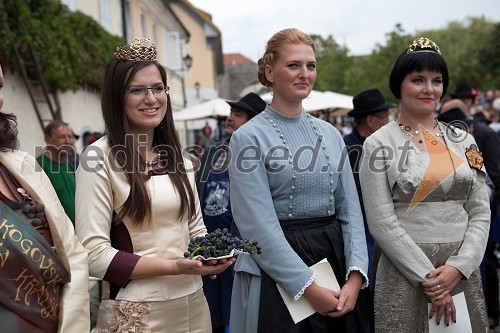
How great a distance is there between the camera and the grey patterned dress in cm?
285

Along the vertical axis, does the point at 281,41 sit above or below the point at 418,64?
above

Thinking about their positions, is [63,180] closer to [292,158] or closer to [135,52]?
[135,52]

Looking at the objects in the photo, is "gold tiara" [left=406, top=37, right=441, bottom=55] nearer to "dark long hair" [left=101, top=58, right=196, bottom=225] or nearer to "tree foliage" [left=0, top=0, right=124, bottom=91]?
"dark long hair" [left=101, top=58, right=196, bottom=225]

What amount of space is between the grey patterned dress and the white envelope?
1.32 feet

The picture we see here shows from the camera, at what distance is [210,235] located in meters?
2.27

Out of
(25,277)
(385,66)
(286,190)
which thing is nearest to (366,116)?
(286,190)

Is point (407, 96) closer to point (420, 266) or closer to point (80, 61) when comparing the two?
point (420, 266)

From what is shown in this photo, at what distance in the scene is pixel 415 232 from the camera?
2.90 metres

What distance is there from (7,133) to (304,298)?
4.76 ft

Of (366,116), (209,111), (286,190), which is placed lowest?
(286,190)

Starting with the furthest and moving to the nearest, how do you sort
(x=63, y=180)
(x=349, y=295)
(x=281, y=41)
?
(x=63, y=180) → (x=281, y=41) → (x=349, y=295)

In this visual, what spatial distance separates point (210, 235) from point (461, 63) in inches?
1456

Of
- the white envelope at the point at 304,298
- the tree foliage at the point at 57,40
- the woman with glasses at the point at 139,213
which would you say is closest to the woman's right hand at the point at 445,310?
the white envelope at the point at 304,298

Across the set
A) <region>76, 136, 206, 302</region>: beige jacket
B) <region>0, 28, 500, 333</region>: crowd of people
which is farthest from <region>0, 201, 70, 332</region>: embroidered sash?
<region>76, 136, 206, 302</region>: beige jacket
